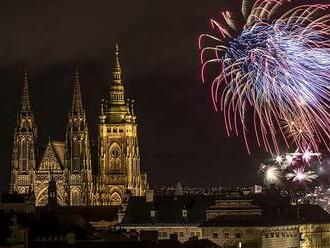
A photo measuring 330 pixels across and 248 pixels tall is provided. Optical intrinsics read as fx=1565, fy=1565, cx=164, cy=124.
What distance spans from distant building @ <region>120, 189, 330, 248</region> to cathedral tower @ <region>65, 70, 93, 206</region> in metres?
48.3

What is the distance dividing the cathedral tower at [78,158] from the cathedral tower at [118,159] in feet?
5.04

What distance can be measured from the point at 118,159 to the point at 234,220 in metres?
62.5

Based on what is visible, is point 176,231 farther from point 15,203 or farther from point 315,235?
point 15,203

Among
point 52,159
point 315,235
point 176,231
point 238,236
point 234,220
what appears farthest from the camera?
point 52,159

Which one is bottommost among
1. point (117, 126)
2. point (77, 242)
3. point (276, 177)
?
point (77, 242)

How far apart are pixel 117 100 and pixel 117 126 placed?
5086 millimetres

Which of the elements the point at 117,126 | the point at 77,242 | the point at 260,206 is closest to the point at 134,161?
the point at 117,126

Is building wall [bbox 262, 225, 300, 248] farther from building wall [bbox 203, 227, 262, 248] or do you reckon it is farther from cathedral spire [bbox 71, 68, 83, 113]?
cathedral spire [bbox 71, 68, 83, 113]

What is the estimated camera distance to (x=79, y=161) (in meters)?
183

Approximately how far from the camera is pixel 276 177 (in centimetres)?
13800

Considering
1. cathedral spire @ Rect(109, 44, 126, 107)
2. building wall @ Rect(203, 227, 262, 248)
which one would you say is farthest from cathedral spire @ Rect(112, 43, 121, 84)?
building wall @ Rect(203, 227, 262, 248)

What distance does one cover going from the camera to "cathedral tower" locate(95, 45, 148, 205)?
180875mm

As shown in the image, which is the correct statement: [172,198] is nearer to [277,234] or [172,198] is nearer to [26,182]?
[277,234]

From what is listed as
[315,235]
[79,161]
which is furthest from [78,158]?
[315,235]
